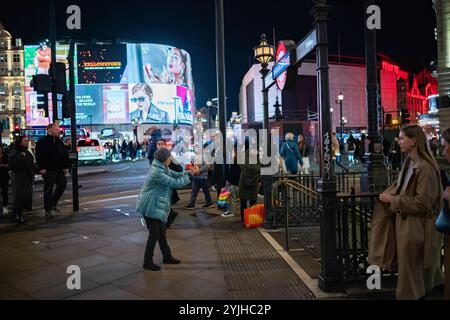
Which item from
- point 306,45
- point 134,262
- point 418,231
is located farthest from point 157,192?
point 418,231

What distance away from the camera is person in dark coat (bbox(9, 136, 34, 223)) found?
8977 millimetres

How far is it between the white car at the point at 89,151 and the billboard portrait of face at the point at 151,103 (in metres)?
41.4

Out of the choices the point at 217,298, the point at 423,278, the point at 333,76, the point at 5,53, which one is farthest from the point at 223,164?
the point at 5,53

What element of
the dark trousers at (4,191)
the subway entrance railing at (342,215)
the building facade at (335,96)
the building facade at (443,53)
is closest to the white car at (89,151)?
the building facade at (335,96)

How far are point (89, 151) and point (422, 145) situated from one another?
29.8 meters

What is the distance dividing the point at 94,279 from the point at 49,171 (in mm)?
4726

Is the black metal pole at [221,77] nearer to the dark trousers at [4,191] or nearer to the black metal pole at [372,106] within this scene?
the black metal pole at [372,106]

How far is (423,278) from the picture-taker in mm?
3932

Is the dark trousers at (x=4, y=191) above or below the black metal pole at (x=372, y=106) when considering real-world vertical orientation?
below

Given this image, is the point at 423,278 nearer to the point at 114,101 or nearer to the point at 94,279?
the point at 94,279

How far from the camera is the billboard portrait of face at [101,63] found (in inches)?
2827

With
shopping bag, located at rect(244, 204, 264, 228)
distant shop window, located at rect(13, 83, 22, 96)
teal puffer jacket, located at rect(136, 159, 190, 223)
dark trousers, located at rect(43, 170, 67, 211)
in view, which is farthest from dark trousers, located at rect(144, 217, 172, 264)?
distant shop window, located at rect(13, 83, 22, 96)

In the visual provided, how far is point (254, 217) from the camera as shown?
833cm

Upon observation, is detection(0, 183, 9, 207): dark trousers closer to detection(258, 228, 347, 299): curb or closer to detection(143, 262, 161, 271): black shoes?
detection(143, 262, 161, 271): black shoes
